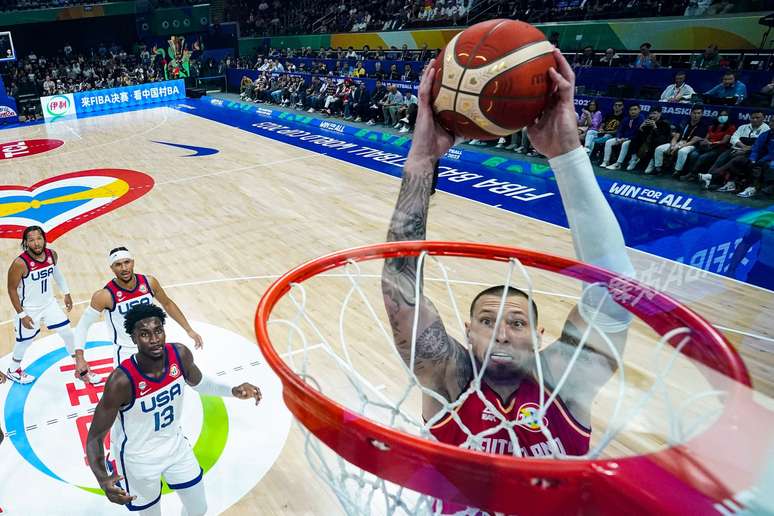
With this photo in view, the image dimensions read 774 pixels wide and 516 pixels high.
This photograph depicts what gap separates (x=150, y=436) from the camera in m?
2.76

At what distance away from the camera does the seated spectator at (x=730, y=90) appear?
8.45 meters

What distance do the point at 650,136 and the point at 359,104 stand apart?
7855 mm

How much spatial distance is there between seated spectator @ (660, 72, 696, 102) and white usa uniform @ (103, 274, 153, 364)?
8.76 metres

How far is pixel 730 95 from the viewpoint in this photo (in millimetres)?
8477

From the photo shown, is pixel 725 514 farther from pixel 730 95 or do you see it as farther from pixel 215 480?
pixel 730 95

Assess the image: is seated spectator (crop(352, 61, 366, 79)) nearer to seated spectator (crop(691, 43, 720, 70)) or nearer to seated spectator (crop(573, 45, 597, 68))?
seated spectator (crop(573, 45, 597, 68))

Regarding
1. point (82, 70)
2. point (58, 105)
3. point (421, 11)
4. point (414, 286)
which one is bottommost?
point (58, 105)

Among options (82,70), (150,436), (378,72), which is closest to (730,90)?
(378,72)

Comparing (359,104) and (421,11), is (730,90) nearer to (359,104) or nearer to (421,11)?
(359,104)

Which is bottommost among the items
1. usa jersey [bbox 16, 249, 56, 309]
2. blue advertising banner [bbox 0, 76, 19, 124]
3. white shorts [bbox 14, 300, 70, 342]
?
blue advertising banner [bbox 0, 76, 19, 124]

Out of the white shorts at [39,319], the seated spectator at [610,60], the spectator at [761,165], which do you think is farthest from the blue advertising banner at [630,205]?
the white shorts at [39,319]

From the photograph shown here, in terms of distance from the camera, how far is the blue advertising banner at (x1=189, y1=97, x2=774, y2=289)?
638 centimetres

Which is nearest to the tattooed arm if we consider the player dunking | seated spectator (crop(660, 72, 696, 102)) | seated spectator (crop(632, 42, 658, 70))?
the player dunking

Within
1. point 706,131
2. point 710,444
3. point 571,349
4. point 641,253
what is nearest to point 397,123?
point 706,131
